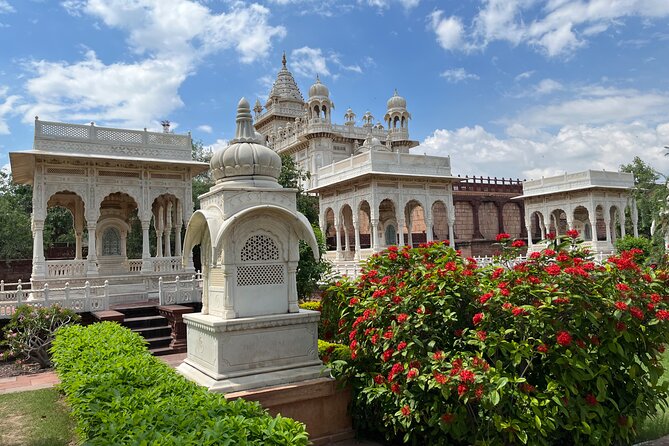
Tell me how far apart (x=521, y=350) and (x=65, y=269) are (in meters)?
15.0

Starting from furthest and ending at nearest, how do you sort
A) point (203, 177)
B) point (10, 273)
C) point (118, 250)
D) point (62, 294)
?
1. point (203, 177)
2. point (10, 273)
3. point (118, 250)
4. point (62, 294)

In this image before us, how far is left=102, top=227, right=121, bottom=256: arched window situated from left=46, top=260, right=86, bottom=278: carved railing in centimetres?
268

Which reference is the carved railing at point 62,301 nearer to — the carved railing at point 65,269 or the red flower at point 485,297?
the carved railing at point 65,269

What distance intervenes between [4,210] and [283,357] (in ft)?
92.6

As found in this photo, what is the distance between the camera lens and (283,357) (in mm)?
6066

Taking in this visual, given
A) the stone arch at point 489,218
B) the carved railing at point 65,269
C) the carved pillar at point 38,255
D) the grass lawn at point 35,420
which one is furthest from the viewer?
the stone arch at point 489,218

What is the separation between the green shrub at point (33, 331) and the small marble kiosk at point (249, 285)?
5.50 meters

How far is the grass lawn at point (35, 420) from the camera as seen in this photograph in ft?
18.6

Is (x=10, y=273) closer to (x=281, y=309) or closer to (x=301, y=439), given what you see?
(x=281, y=309)

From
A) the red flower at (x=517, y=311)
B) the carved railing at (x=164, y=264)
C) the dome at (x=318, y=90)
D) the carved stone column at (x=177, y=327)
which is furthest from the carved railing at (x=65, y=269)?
the dome at (x=318, y=90)

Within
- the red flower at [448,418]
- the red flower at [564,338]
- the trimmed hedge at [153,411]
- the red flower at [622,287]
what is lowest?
the red flower at [448,418]

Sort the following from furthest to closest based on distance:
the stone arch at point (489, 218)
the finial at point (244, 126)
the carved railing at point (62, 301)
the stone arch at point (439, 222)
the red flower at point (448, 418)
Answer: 1. the stone arch at point (489, 218)
2. the stone arch at point (439, 222)
3. the carved railing at point (62, 301)
4. the finial at point (244, 126)
5. the red flower at point (448, 418)

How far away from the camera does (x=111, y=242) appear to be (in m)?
19.0

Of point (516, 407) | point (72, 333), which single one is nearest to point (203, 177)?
point (72, 333)
